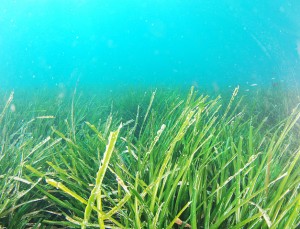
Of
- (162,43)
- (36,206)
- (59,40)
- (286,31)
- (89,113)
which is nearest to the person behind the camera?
(36,206)

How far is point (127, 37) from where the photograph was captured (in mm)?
57250

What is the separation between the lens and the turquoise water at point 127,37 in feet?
145

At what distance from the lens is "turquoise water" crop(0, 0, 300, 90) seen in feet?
145

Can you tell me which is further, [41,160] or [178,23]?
[178,23]

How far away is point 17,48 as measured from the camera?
1981 inches

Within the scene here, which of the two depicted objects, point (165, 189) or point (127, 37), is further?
point (127, 37)

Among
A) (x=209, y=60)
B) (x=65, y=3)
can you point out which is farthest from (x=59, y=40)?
(x=209, y=60)

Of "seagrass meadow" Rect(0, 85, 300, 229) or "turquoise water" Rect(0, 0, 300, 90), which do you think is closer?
"seagrass meadow" Rect(0, 85, 300, 229)

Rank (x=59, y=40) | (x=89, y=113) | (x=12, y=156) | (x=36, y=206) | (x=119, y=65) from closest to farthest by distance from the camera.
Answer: (x=36, y=206) < (x=12, y=156) < (x=89, y=113) < (x=119, y=65) < (x=59, y=40)

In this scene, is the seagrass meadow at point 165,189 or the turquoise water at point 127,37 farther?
the turquoise water at point 127,37

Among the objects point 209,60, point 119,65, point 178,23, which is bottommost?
point 119,65

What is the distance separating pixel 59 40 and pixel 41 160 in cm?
6220

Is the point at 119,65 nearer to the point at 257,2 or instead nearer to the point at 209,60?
the point at 209,60

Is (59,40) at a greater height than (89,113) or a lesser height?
lesser
